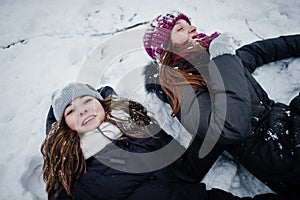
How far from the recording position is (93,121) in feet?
5.76

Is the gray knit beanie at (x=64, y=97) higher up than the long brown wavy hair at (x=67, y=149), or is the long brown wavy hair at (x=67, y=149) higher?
the gray knit beanie at (x=64, y=97)

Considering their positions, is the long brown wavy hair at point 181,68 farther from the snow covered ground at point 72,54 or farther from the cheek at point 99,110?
the snow covered ground at point 72,54

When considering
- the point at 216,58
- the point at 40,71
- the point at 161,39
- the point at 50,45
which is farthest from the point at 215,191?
the point at 50,45

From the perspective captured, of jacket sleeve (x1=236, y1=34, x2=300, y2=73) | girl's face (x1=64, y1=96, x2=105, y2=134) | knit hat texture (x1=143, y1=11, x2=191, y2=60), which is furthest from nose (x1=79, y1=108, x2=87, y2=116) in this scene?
jacket sleeve (x1=236, y1=34, x2=300, y2=73)

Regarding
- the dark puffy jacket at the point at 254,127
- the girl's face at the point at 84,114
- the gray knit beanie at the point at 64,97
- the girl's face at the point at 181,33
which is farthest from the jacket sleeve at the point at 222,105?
the gray knit beanie at the point at 64,97

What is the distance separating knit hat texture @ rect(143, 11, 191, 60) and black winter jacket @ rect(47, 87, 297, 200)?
0.61 metres

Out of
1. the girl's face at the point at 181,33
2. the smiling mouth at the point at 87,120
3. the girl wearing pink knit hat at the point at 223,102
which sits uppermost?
the girl's face at the point at 181,33

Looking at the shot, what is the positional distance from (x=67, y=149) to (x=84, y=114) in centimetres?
24

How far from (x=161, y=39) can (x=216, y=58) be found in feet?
1.36

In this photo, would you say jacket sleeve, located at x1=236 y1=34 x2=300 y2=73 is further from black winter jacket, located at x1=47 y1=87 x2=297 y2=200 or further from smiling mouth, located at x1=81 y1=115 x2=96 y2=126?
smiling mouth, located at x1=81 y1=115 x2=96 y2=126

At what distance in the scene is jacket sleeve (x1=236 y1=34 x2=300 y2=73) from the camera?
2.14 metres

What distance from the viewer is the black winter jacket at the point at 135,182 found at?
1.65 m

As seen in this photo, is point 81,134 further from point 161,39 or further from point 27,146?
point 161,39

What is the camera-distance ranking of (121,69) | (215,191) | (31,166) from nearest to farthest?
(215,191) < (31,166) < (121,69)
